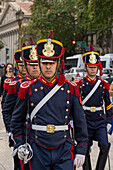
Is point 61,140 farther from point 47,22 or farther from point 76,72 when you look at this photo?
point 47,22

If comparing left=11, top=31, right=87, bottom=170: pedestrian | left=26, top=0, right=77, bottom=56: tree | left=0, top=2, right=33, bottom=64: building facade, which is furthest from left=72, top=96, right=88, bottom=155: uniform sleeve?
left=0, top=2, right=33, bottom=64: building facade

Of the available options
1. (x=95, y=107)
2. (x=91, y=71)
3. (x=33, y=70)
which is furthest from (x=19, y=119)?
(x=91, y=71)

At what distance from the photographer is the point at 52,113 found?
381cm

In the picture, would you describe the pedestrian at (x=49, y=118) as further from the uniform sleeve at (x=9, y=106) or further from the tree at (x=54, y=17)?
the tree at (x=54, y=17)

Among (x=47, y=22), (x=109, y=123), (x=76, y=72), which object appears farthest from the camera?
(x=47, y=22)

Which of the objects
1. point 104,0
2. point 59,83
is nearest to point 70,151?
point 59,83

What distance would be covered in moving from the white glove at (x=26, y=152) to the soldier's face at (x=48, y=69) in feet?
2.33

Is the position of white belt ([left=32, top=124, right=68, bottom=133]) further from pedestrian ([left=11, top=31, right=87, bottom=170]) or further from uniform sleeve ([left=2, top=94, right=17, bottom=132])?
uniform sleeve ([left=2, top=94, right=17, bottom=132])

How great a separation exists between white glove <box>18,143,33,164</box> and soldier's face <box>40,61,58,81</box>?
71 centimetres

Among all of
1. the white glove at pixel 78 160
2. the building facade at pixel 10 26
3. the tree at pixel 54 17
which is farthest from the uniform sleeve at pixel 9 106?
the building facade at pixel 10 26

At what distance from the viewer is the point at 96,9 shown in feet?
56.4

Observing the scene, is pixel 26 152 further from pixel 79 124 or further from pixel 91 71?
pixel 91 71

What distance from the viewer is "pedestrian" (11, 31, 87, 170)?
3773mm

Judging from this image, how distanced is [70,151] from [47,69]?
33.3 inches
